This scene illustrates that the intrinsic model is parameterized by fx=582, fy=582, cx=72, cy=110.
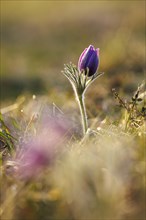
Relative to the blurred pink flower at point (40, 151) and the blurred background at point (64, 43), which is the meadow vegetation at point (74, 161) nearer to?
the blurred pink flower at point (40, 151)

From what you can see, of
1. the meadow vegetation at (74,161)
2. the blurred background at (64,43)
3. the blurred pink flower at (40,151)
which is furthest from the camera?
the blurred background at (64,43)

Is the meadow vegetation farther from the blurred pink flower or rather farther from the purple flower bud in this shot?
the purple flower bud

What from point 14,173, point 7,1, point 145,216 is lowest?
point 145,216

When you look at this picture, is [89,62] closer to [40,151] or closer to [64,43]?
[40,151]

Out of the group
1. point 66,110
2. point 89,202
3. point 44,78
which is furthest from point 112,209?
point 44,78

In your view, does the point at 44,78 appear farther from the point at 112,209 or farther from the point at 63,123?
the point at 112,209

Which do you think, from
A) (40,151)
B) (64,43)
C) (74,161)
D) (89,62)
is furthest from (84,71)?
(64,43)

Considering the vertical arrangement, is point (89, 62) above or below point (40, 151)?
above

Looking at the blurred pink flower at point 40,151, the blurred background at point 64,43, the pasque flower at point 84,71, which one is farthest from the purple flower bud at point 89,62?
the blurred background at point 64,43
